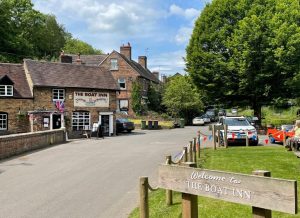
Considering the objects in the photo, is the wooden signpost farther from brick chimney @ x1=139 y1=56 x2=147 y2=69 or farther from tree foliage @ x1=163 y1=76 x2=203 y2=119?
brick chimney @ x1=139 y1=56 x2=147 y2=69

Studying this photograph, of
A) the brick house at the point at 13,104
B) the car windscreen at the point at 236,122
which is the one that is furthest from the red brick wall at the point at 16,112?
the car windscreen at the point at 236,122

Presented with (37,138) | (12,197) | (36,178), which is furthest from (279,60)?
(12,197)

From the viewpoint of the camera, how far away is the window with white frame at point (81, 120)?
40.6 metres

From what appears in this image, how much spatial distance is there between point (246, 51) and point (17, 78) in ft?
69.2

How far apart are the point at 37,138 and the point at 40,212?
1784 centimetres

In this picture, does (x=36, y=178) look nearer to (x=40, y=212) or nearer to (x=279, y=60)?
(x=40, y=212)

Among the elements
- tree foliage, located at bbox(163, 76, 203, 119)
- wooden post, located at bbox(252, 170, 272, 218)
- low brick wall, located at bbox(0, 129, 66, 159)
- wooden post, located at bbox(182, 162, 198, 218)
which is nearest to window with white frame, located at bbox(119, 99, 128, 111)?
tree foliage, located at bbox(163, 76, 203, 119)

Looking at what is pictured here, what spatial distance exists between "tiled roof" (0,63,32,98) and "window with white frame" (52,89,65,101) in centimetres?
227

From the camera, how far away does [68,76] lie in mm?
42062

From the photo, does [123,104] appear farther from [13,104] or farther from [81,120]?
[13,104]

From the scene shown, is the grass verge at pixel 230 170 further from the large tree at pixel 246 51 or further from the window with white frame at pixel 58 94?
the window with white frame at pixel 58 94

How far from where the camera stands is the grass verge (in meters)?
8.70

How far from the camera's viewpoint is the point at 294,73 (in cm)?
3875

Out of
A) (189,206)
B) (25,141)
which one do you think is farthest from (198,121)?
(189,206)
